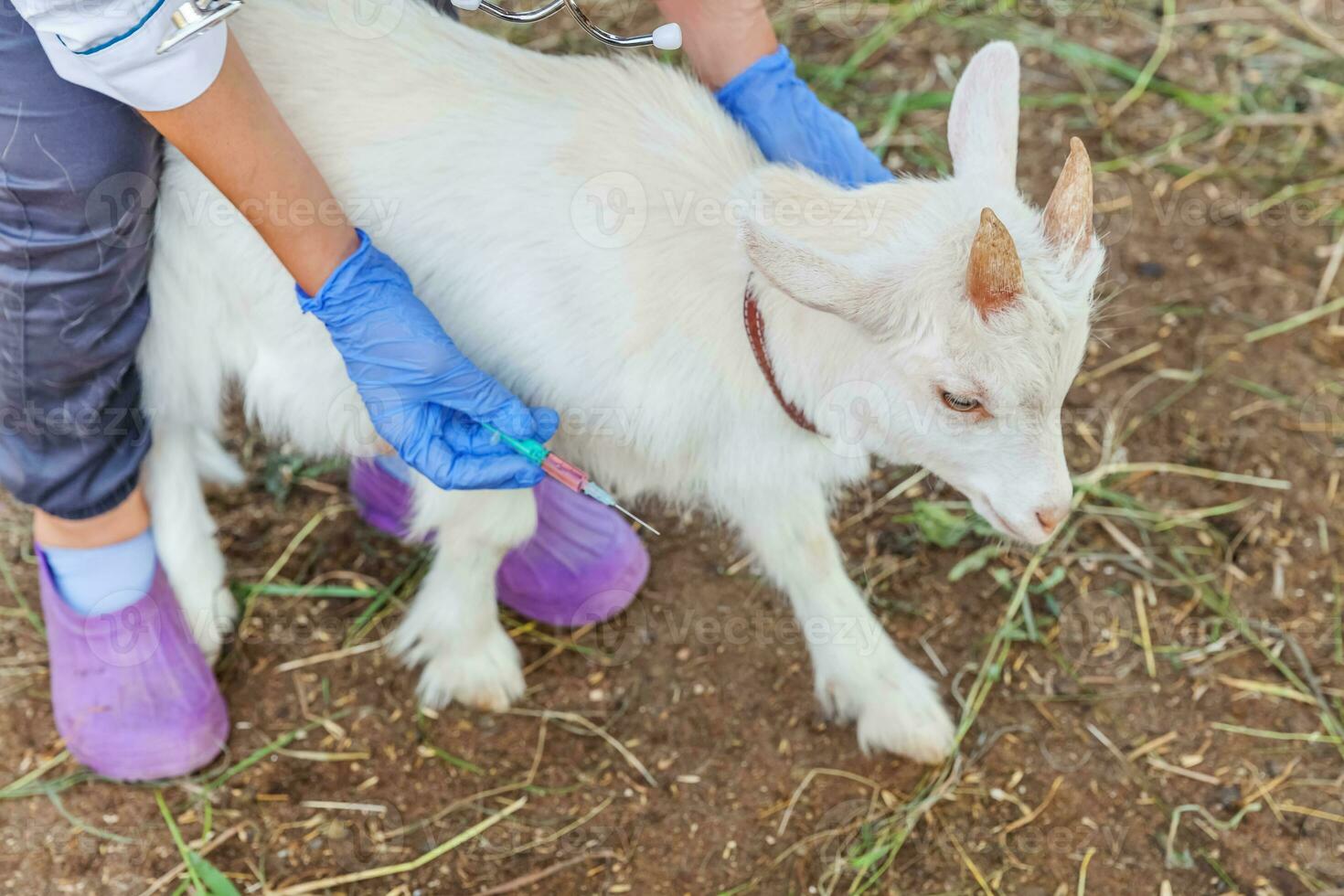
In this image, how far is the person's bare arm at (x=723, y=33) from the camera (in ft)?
7.61

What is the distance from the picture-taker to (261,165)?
5.98 ft

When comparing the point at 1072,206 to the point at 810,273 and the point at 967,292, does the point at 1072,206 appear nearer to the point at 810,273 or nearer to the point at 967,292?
the point at 967,292

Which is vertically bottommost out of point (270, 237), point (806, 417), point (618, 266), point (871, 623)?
point (871, 623)

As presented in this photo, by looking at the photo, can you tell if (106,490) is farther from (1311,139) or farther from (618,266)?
(1311,139)

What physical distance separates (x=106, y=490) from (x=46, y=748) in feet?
1.86

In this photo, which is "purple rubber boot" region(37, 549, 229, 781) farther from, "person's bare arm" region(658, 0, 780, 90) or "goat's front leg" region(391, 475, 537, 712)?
"person's bare arm" region(658, 0, 780, 90)

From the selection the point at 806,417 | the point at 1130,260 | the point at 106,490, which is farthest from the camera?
the point at 1130,260

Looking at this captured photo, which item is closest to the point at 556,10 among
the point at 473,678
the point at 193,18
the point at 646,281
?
the point at 646,281

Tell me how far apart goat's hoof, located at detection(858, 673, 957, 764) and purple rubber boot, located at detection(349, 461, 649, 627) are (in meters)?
0.59

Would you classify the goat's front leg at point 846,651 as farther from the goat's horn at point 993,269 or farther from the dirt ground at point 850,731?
the goat's horn at point 993,269

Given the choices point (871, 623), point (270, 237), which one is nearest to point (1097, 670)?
point (871, 623)

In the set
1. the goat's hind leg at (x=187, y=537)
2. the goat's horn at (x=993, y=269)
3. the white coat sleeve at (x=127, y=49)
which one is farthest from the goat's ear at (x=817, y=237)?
the goat's hind leg at (x=187, y=537)

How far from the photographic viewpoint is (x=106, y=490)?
2330mm

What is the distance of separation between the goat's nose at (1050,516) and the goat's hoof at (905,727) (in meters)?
0.66
